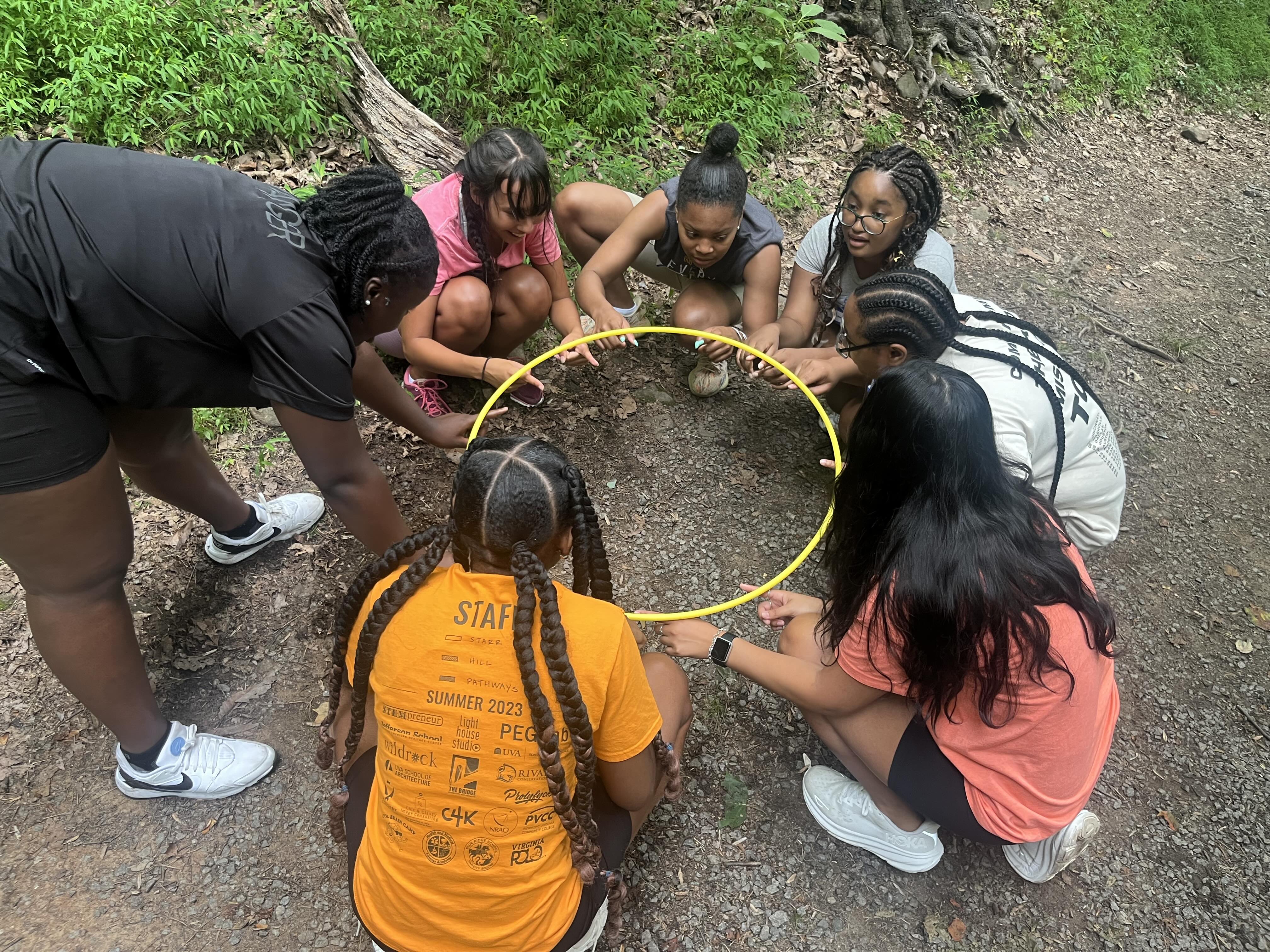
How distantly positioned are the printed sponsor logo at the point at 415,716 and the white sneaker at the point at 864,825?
142 cm

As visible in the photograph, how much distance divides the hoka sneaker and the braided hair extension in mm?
2005

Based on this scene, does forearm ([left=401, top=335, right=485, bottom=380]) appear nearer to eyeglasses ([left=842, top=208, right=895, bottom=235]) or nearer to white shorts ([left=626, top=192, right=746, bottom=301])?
white shorts ([left=626, top=192, right=746, bottom=301])

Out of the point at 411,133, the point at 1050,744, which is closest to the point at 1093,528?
the point at 1050,744

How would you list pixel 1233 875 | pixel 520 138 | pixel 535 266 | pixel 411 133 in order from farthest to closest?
pixel 411 133 < pixel 535 266 < pixel 520 138 < pixel 1233 875

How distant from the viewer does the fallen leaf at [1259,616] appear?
3066 millimetres

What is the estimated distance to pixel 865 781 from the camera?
2.28 metres

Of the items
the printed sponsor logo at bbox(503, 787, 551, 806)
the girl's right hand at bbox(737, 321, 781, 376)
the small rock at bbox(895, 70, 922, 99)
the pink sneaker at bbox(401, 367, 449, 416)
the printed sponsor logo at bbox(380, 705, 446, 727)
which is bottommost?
the pink sneaker at bbox(401, 367, 449, 416)

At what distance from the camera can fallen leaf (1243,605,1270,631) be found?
3.07 meters

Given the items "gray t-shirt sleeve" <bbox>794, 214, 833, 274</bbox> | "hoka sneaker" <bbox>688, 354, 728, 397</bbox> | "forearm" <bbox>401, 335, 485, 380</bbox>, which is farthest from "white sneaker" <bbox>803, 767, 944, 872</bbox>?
"gray t-shirt sleeve" <bbox>794, 214, 833, 274</bbox>

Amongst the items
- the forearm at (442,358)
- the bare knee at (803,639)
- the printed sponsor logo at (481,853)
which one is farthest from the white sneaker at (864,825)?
the forearm at (442,358)

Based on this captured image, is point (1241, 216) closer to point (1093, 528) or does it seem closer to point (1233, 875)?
point (1093, 528)

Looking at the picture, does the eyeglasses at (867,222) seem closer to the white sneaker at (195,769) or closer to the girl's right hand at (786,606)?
the girl's right hand at (786,606)

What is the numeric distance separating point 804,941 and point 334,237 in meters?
2.33

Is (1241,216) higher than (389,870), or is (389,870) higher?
(1241,216)
